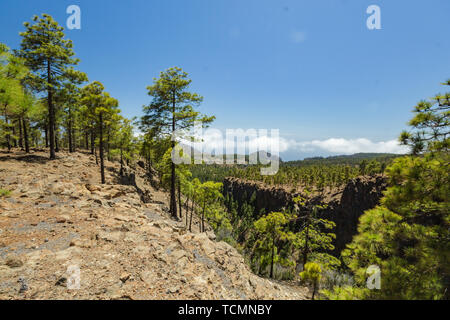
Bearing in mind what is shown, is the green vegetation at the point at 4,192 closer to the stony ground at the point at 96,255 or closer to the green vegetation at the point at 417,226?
the stony ground at the point at 96,255

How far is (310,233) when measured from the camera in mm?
14289

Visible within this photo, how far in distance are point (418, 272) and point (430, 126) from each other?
3772 mm

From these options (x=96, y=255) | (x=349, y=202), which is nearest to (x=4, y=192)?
(x=96, y=255)

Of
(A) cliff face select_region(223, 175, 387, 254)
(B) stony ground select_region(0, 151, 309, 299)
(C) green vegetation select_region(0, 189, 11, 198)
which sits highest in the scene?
(C) green vegetation select_region(0, 189, 11, 198)

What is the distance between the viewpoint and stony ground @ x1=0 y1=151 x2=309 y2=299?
12.8 feet

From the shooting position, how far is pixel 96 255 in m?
4.92

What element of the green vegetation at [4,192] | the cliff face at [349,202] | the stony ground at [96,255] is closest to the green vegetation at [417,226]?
the stony ground at [96,255]

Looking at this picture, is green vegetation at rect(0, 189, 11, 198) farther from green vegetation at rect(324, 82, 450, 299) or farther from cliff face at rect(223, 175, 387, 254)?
cliff face at rect(223, 175, 387, 254)

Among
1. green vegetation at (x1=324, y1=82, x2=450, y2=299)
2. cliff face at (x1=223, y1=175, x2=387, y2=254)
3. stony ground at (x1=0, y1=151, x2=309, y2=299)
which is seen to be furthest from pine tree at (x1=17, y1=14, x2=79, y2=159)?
cliff face at (x1=223, y1=175, x2=387, y2=254)

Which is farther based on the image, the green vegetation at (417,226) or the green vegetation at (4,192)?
the green vegetation at (4,192)

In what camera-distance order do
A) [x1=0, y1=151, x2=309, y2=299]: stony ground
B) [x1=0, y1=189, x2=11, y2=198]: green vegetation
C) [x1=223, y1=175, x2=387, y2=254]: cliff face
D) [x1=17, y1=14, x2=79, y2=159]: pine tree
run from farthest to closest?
[x1=223, y1=175, x2=387, y2=254]: cliff face, [x1=17, y1=14, x2=79, y2=159]: pine tree, [x1=0, y1=189, x2=11, y2=198]: green vegetation, [x1=0, y1=151, x2=309, y2=299]: stony ground

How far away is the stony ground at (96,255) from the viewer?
3.91m

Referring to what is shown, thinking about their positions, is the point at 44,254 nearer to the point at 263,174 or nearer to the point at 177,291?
the point at 177,291
